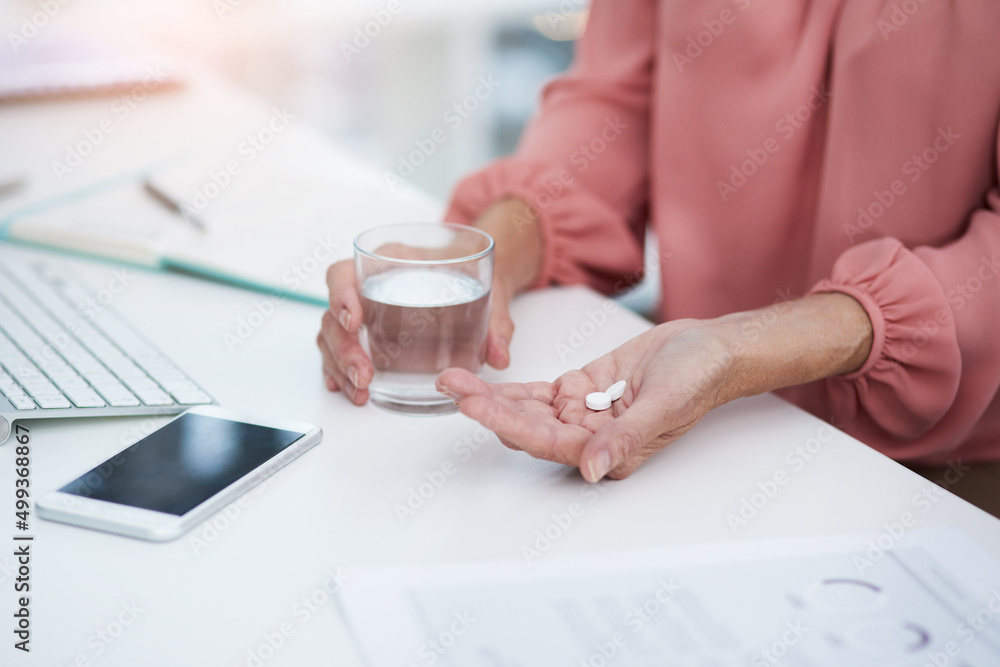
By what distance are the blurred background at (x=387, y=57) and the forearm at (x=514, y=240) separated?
6.07 feet

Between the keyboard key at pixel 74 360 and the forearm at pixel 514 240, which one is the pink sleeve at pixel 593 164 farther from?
the keyboard key at pixel 74 360

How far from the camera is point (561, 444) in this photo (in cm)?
51

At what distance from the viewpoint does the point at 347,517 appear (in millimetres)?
500

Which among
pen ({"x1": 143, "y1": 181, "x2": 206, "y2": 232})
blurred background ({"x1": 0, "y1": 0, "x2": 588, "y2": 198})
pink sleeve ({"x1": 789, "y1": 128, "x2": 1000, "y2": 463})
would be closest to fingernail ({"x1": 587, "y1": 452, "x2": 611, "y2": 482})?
pink sleeve ({"x1": 789, "y1": 128, "x2": 1000, "y2": 463})

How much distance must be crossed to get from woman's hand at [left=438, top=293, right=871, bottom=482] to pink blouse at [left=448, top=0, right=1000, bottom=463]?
40mm

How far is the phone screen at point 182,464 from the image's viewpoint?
19.5 inches

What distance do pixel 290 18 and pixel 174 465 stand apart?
2.56 m

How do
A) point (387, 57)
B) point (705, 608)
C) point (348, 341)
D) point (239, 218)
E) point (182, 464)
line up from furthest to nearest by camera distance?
point (387, 57) → point (239, 218) → point (348, 341) → point (182, 464) → point (705, 608)

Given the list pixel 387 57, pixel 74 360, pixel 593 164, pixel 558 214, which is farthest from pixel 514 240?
pixel 387 57

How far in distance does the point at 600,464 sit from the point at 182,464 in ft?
0.87

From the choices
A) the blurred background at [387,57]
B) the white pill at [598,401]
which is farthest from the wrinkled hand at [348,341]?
the blurred background at [387,57]

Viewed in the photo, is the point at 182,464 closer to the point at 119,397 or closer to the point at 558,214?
the point at 119,397

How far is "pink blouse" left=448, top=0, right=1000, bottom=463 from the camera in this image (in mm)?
681

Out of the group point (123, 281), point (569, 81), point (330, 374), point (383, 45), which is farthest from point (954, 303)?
point (383, 45)
